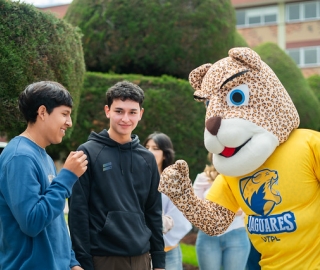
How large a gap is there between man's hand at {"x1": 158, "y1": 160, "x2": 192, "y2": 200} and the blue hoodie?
701 mm

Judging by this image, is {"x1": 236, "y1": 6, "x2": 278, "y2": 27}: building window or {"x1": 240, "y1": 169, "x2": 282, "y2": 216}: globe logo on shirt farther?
{"x1": 236, "y1": 6, "x2": 278, "y2": 27}: building window

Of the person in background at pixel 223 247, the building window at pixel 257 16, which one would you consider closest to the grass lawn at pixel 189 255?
the person in background at pixel 223 247

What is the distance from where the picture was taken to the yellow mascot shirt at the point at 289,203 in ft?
10.4

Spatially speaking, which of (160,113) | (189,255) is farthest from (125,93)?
(160,113)

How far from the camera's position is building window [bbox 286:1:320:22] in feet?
88.3

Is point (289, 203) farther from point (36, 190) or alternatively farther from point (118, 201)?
point (36, 190)

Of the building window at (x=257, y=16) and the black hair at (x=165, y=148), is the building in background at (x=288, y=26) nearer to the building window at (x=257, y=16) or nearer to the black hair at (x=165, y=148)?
the building window at (x=257, y=16)

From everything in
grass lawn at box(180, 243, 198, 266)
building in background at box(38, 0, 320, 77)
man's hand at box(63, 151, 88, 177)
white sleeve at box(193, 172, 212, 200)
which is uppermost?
building in background at box(38, 0, 320, 77)

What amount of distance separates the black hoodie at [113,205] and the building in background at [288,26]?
2480 cm

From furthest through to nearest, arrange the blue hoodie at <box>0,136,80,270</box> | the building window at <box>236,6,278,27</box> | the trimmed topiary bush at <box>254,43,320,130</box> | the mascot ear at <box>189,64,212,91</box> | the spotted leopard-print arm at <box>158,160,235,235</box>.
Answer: the building window at <box>236,6,278,27</box>
the trimmed topiary bush at <box>254,43,320,130</box>
the mascot ear at <box>189,64,212,91</box>
the spotted leopard-print arm at <box>158,160,235,235</box>
the blue hoodie at <box>0,136,80,270</box>

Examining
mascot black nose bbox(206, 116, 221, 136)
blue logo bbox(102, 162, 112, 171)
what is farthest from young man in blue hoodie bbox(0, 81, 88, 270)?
mascot black nose bbox(206, 116, 221, 136)

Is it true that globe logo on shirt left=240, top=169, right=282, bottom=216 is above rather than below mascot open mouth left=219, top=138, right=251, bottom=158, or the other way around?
below

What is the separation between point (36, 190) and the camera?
103 inches

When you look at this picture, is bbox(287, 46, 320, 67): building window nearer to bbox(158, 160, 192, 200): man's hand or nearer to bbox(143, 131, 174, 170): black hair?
bbox(143, 131, 174, 170): black hair
